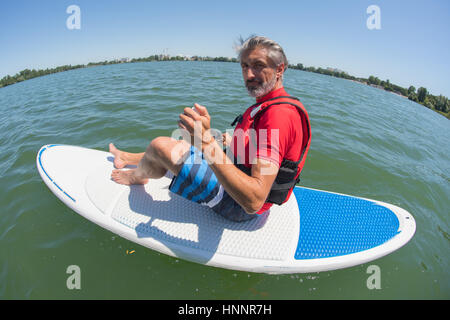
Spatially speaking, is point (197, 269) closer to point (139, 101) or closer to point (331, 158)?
point (331, 158)

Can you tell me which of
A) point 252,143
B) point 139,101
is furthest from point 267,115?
point 139,101

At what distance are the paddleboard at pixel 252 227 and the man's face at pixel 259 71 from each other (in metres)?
1.62

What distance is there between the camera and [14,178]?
4230 mm

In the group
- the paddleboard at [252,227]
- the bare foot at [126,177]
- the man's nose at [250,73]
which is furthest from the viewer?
the bare foot at [126,177]

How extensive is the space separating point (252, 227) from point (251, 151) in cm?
119

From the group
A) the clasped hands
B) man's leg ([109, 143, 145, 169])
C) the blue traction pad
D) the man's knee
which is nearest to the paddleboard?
the blue traction pad

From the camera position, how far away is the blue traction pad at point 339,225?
246cm

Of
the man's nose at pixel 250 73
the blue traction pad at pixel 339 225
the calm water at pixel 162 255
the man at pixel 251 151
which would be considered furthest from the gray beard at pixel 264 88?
the calm water at pixel 162 255

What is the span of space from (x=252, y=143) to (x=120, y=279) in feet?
8.05

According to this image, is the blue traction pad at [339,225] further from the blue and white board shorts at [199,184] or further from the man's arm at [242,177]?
the man's arm at [242,177]

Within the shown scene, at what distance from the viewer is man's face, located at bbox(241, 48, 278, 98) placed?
1741 mm

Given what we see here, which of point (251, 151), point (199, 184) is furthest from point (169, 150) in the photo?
point (251, 151)

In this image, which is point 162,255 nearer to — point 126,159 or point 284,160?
point 126,159

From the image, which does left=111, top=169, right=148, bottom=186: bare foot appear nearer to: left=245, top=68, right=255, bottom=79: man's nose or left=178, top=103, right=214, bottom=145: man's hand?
left=178, top=103, right=214, bottom=145: man's hand
